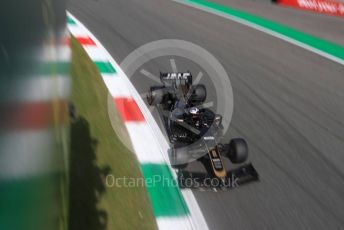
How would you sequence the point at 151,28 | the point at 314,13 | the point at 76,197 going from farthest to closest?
the point at 314,13
the point at 151,28
the point at 76,197

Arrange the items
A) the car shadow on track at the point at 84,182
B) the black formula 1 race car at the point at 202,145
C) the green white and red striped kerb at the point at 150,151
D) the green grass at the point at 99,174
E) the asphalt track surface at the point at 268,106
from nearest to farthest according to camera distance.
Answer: the car shadow on track at the point at 84,182, the green grass at the point at 99,174, the green white and red striped kerb at the point at 150,151, the asphalt track surface at the point at 268,106, the black formula 1 race car at the point at 202,145

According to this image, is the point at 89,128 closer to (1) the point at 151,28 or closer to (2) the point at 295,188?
(2) the point at 295,188

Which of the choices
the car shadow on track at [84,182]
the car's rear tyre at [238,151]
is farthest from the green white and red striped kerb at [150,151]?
the car's rear tyre at [238,151]

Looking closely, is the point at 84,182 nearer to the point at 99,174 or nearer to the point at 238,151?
the point at 99,174

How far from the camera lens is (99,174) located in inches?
215

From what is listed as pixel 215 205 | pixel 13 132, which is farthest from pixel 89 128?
pixel 13 132

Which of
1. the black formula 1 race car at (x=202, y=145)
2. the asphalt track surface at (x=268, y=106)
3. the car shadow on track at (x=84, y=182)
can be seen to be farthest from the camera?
the black formula 1 race car at (x=202, y=145)

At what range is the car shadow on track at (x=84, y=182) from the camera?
178 inches

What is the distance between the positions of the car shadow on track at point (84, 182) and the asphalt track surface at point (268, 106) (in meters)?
1.36

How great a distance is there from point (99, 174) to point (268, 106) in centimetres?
404

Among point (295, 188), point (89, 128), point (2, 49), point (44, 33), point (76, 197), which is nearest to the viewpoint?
point (2, 49)

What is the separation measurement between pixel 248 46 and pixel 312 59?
5.76 feet

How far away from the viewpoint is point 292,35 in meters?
12.8

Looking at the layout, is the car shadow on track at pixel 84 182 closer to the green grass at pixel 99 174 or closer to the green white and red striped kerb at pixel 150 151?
the green grass at pixel 99 174
